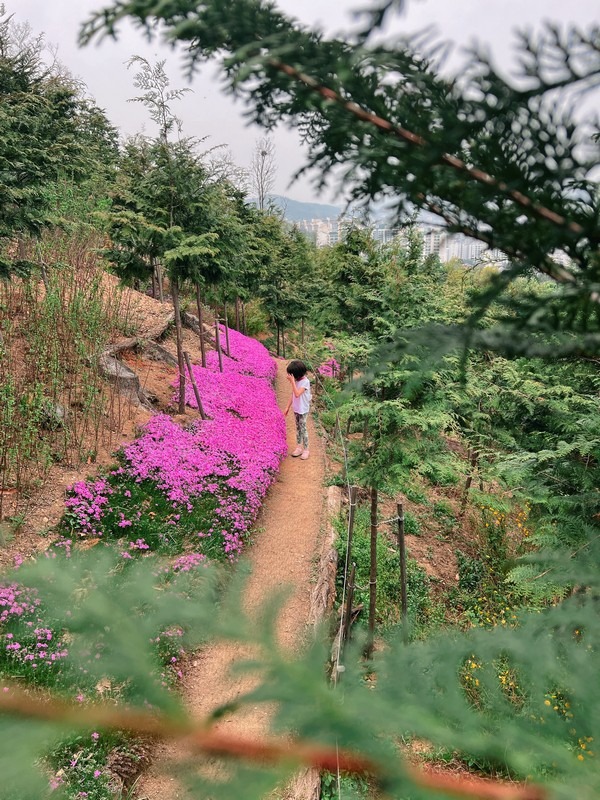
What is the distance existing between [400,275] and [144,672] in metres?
4.01

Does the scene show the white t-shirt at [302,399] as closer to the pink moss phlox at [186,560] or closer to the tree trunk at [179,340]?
the tree trunk at [179,340]

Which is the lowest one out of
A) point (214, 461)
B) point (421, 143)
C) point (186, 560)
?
point (186, 560)

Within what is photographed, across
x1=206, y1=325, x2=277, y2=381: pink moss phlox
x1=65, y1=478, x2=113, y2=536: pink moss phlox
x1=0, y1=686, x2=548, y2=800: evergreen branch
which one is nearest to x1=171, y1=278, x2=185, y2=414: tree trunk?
x1=65, y1=478, x2=113, y2=536: pink moss phlox

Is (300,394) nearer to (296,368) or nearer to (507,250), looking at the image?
(296,368)

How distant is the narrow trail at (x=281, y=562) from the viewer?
3488mm

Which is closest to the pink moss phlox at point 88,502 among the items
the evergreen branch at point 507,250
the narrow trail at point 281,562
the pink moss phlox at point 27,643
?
the pink moss phlox at point 27,643

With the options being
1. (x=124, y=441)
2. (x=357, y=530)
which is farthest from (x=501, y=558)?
(x=124, y=441)

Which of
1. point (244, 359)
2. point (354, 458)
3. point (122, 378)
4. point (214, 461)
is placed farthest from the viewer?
point (244, 359)

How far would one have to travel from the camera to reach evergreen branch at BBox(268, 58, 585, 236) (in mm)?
787

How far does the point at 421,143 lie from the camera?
0.84m

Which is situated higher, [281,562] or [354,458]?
[354,458]

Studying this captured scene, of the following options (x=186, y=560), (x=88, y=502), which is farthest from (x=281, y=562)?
(x=88, y=502)

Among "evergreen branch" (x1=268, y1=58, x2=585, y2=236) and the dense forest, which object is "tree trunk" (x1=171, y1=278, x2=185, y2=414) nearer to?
the dense forest

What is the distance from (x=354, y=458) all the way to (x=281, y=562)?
219cm
